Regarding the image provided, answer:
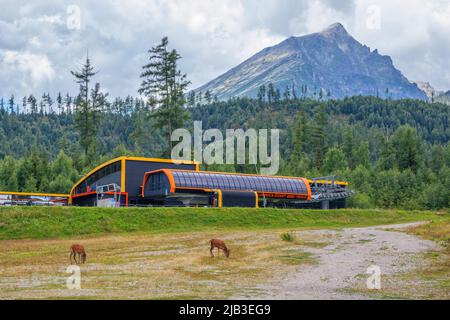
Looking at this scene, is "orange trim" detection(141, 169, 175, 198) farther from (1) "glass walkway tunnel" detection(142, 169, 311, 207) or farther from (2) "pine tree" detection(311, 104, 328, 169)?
(2) "pine tree" detection(311, 104, 328, 169)

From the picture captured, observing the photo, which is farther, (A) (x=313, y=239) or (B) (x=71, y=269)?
(A) (x=313, y=239)

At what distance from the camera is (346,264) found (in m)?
33.2

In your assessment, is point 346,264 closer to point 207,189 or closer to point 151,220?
point 151,220

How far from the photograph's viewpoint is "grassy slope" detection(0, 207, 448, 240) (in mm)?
53569

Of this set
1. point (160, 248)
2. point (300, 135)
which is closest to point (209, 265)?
point (160, 248)

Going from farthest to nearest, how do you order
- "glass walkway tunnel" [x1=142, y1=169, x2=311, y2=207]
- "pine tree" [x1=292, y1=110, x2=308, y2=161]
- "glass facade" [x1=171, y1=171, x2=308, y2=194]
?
"pine tree" [x1=292, y1=110, x2=308, y2=161] < "glass facade" [x1=171, y1=171, x2=308, y2=194] < "glass walkway tunnel" [x1=142, y1=169, x2=311, y2=207]

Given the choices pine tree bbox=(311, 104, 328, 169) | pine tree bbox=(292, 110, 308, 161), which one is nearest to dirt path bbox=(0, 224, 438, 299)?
pine tree bbox=(292, 110, 308, 161)

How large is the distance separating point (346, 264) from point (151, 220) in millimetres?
30612

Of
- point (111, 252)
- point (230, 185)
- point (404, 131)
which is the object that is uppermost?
point (404, 131)

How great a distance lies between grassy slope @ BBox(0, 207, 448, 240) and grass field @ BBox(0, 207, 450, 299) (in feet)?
0.30

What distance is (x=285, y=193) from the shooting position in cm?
8712
